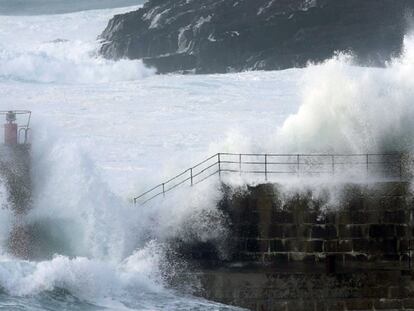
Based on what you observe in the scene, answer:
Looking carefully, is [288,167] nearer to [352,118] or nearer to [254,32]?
[352,118]

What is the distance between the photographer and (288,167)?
713 inches

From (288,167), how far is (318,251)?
75.5 inches

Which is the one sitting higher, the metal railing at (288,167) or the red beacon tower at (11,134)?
the red beacon tower at (11,134)

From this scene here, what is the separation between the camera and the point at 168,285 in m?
16.7

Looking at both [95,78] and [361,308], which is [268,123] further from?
[95,78]

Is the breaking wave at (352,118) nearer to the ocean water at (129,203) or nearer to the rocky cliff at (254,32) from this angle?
the ocean water at (129,203)

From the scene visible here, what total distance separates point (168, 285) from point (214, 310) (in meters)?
0.84

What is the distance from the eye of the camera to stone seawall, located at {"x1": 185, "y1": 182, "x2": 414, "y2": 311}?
16453mm

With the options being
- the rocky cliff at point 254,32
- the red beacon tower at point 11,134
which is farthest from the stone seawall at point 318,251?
the rocky cliff at point 254,32

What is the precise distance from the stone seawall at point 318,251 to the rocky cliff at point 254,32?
43564 millimetres

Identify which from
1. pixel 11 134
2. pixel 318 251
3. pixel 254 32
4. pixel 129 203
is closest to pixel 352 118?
pixel 318 251

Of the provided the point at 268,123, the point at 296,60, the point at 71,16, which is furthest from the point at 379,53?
the point at 268,123

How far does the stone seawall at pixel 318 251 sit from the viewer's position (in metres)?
16.5

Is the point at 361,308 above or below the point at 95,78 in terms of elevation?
below
